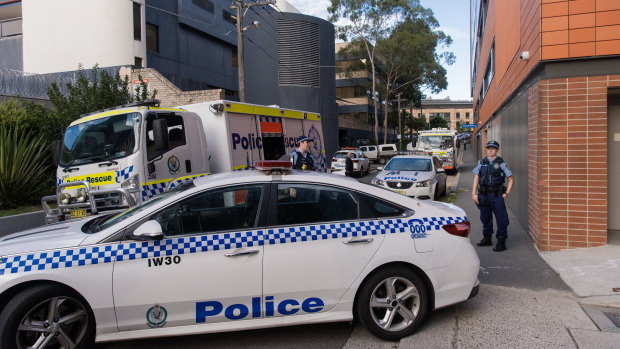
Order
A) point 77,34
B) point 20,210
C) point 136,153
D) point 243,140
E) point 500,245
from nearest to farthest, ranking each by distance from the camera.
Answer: point 136,153
point 500,245
point 243,140
point 20,210
point 77,34

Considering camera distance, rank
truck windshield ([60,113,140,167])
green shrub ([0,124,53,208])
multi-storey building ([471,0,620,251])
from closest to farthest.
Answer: multi-storey building ([471,0,620,251]), truck windshield ([60,113,140,167]), green shrub ([0,124,53,208])

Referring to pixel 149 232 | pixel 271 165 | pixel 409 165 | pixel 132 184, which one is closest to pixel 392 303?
pixel 271 165

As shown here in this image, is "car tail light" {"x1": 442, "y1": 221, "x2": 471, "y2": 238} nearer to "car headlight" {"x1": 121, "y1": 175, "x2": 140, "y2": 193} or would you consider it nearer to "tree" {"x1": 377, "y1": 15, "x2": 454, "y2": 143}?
"car headlight" {"x1": 121, "y1": 175, "x2": 140, "y2": 193}

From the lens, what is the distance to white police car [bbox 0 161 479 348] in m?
3.52

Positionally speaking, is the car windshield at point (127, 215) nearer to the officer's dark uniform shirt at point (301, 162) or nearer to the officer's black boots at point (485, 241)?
the officer's dark uniform shirt at point (301, 162)

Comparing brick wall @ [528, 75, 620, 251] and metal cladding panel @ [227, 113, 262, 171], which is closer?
brick wall @ [528, 75, 620, 251]

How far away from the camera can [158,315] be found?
3650 mm

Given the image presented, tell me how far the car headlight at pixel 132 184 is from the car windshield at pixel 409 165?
27.5ft

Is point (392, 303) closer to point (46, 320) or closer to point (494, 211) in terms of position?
point (46, 320)

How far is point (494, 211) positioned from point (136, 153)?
5.54 metres

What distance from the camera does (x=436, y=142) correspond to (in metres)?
26.4

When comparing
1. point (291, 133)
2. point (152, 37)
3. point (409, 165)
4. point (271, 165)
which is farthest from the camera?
point (152, 37)

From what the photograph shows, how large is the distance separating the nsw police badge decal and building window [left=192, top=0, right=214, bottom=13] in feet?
91.9

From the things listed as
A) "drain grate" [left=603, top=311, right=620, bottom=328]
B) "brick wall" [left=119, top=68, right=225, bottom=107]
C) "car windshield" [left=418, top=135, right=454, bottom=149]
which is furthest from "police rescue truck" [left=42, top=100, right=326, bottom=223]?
"car windshield" [left=418, top=135, right=454, bottom=149]
